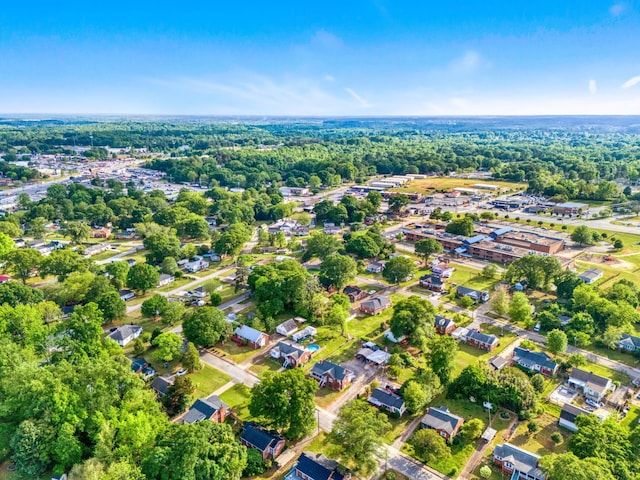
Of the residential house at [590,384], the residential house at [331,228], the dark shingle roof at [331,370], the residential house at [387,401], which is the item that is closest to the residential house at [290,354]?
the dark shingle roof at [331,370]

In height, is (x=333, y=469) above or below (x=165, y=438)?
below

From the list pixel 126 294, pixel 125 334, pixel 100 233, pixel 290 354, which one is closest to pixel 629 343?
pixel 290 354

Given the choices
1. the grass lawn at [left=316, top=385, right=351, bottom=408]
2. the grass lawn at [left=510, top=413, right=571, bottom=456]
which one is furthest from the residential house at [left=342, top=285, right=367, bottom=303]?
the grass lawn at [left=510, top=413, right=571, bottom=456]

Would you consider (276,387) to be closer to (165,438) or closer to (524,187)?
(165,438)

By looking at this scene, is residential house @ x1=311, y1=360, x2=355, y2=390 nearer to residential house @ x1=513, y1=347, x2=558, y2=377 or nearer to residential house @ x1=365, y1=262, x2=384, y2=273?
residential house @ x1=513, y1=347, x2=558, y2=377

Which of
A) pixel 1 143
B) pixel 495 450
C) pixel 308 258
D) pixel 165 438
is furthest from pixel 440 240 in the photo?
pixel 1 143

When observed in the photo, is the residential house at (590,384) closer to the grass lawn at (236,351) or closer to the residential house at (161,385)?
the grass lawn at (236,351)

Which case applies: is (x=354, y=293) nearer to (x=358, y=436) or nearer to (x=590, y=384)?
(x=590, y=384)
